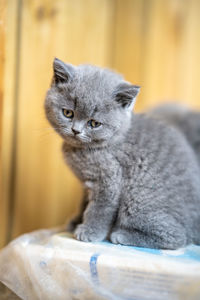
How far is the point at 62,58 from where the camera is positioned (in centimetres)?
189

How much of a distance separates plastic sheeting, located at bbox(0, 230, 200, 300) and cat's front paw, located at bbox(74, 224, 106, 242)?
0.03 metres

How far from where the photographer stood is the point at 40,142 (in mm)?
1886

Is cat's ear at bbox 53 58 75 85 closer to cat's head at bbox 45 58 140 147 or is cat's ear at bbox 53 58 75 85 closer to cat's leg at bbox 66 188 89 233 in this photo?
cat's head at bbox 45 58 140 147

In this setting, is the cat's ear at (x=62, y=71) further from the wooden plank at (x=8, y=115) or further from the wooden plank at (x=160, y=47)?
the wooden plank at (x=160, y=47)

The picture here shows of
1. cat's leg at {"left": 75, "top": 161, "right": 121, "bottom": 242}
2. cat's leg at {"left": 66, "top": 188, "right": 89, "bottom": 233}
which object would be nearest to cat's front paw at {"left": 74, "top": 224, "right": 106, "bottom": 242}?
cat's leg at {"left": 75, "top": 161, "right": 121, "bottom": 242}

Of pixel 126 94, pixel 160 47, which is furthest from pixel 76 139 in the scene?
pixel 160 47

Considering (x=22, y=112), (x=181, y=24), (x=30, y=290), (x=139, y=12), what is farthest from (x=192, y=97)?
(x=30, y=290)

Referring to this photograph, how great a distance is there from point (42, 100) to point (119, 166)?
0.74m

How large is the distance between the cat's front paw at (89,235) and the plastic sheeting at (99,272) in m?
0.03

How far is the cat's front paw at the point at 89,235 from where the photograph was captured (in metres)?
1.29

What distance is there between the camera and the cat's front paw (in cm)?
129

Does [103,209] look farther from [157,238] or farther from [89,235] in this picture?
[157,238]

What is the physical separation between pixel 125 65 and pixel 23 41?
99 centimetres

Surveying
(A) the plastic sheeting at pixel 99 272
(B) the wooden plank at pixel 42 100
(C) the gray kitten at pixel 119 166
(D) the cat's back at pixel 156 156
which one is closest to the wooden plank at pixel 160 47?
(B) the wooden plank at pixel 42 100
